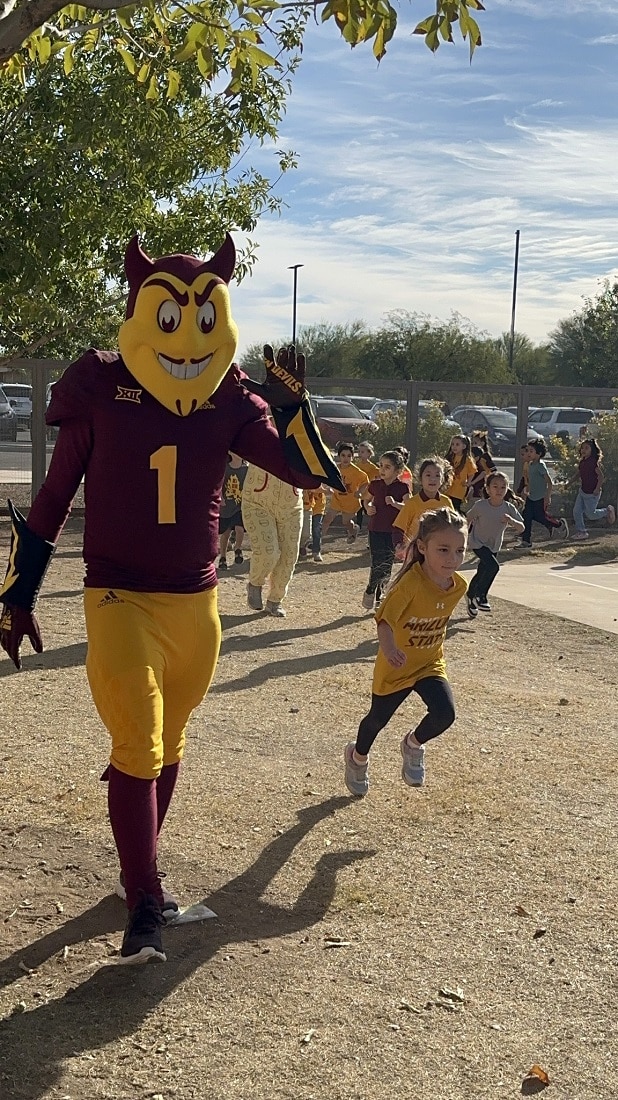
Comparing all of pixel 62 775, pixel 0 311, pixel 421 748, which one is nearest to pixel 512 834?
pixel 421 748

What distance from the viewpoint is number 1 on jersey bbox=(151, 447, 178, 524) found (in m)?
3.97

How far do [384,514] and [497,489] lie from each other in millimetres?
1012

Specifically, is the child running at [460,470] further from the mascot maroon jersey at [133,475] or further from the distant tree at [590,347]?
the distant tree at [590,347]

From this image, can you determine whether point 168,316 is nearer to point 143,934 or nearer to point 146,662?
point 146,662

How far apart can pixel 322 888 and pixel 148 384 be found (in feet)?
6.49

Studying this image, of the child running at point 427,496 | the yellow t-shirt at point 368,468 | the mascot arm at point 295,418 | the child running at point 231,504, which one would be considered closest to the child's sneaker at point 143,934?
the mascot arm at point 295,418

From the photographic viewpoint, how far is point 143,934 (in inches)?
150

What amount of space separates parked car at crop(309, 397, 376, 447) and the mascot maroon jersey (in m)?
15.1

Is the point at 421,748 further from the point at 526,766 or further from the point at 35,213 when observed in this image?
the point at 35,213

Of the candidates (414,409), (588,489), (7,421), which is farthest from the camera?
(414,409)

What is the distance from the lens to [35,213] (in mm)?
9883

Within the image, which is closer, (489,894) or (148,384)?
(148,384)

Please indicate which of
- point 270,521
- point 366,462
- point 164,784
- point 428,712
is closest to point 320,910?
point 164,784

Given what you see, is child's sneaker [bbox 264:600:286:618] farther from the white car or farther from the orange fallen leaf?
the white car
